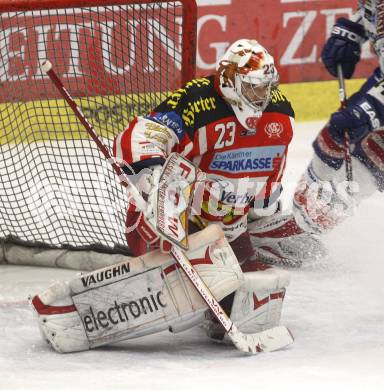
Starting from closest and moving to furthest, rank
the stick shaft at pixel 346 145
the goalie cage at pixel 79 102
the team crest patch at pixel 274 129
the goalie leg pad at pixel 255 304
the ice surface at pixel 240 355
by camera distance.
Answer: the ice surface at pixel 240 355
the goalie leg pad at pixel 255 304
the team crest patch at pixel 274 129
the goalie cage at pixel 79 102
the stick shaft at pixel 346 145

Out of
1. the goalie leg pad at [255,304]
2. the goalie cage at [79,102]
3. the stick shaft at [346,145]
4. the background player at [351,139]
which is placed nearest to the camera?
the goalie leg pad at [255,304]

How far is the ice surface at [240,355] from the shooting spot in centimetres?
309

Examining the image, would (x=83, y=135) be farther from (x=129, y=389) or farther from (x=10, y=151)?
(x=129, y=389)

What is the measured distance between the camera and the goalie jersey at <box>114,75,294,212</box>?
353 centimetres

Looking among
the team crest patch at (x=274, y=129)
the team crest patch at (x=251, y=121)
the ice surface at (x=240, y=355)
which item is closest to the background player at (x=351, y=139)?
the ice surface at (x=240, y=355)

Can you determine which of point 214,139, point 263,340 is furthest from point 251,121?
point 263,340

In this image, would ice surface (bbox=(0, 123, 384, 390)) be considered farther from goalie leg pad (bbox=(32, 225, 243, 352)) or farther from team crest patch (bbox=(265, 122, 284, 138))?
team crest patch (bbox=(265, 122, 284, 138))

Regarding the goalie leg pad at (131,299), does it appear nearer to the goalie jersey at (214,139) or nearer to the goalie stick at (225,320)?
the goalie stick at (225,320)

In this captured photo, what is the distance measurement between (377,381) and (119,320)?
0.77 m

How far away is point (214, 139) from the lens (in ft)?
12.1

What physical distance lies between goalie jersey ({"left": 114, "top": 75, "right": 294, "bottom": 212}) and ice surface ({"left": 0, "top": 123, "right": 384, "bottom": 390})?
476 millimetres

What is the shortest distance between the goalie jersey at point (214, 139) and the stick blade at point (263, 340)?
51 cm

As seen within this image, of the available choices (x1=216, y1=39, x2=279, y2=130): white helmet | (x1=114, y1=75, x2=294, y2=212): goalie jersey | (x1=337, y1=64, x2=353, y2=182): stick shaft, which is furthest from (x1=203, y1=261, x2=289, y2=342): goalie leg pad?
(x1=337, y1=64, x2=353, y2=182): stick shaft

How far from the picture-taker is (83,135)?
471 cm
